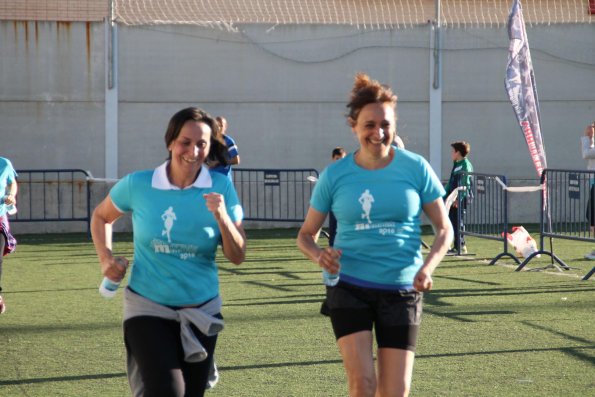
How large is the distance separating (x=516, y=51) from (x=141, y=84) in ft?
28.4

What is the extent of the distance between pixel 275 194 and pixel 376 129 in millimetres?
16268

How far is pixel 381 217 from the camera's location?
5.18 metres

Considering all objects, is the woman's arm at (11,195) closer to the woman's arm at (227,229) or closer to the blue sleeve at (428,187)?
the woman's arm at (227,229)

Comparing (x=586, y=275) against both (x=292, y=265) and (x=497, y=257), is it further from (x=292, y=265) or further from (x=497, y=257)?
(x=292, y=265)

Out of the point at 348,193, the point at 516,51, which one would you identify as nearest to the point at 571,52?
the point at 516,51

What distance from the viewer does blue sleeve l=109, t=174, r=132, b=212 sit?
5.17 metres

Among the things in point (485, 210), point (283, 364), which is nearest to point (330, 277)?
point (283, 364)

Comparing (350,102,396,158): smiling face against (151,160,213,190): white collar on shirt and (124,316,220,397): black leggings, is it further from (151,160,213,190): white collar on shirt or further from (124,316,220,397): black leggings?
(124,316,220,397): black leggings

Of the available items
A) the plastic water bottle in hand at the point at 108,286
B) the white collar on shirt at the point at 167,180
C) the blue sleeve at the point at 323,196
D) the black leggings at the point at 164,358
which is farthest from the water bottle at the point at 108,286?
the blue sleeve at the point at 323,196

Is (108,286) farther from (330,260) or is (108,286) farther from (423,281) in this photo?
(423,281)

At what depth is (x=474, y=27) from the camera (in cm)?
2195

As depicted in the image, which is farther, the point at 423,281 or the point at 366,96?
the point at 366,96

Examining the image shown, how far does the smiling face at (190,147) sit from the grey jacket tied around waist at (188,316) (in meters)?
0.62

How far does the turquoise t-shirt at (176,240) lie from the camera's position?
4.96 meters
